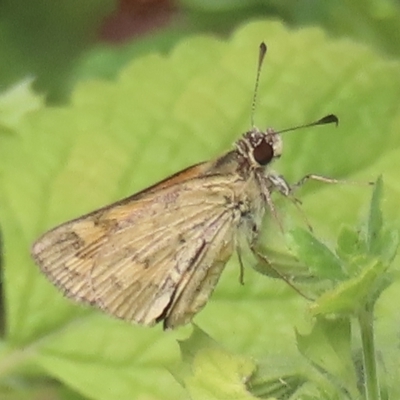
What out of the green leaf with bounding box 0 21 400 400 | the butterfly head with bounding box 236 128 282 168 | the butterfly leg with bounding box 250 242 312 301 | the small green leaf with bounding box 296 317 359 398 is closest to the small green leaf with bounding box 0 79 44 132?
the green leaf with bounding box 0 21 400 400

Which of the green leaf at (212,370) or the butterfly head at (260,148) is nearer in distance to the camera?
the green leaf at (212,370)

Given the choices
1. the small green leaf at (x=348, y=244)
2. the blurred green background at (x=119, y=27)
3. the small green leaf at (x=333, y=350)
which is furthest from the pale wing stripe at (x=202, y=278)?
the blurred green background at (x=119, y=27)

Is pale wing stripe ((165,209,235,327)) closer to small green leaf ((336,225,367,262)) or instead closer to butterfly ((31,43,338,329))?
butterfly ((31,43,338,329))

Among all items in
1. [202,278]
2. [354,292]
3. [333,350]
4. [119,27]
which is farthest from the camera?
[119,27]

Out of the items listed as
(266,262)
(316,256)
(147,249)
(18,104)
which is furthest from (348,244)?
(18,104)

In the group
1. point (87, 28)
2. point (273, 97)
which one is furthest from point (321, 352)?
point (87, 28)

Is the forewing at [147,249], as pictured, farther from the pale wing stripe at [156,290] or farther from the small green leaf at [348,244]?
the small green leaf at [348,244]

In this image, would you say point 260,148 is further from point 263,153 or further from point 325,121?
point 325,121
